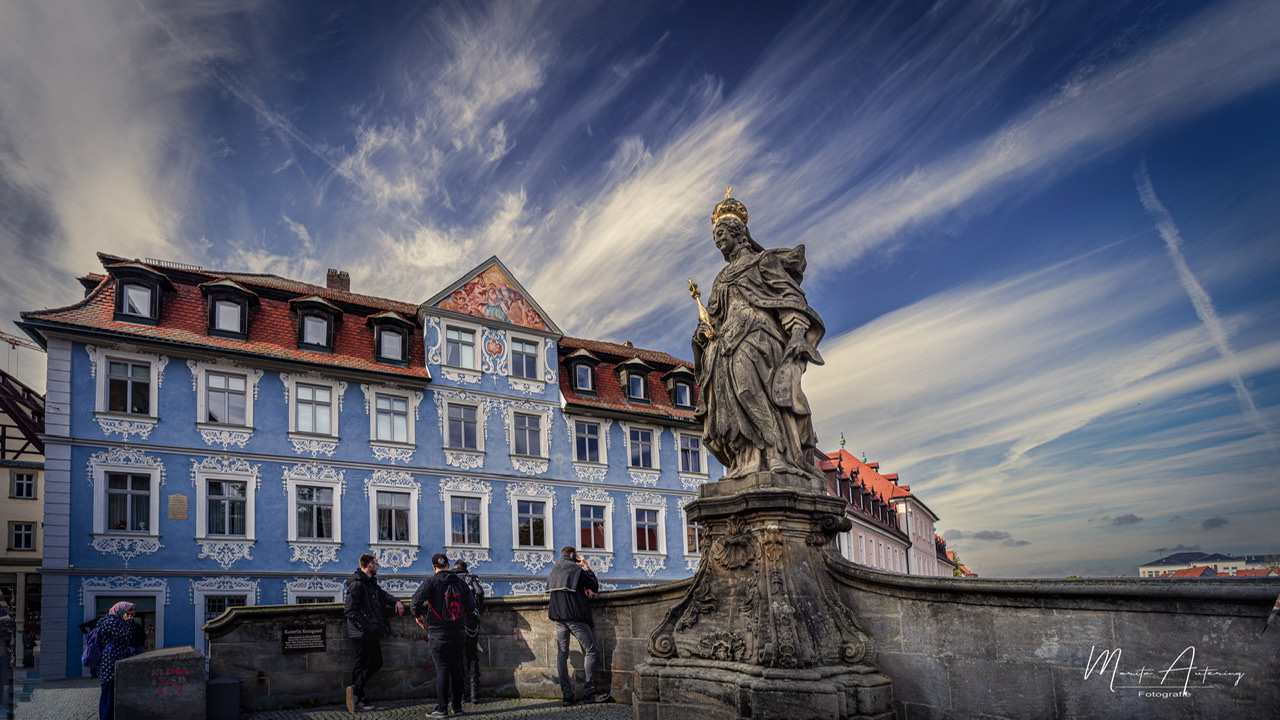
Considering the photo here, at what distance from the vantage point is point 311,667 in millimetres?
10047

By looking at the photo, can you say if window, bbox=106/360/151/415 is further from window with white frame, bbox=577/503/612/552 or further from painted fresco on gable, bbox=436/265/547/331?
window with white frame, bbox=577/503/612/552

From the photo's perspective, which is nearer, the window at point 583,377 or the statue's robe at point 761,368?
the statue's robe at point 761,368

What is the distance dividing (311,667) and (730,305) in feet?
20.1

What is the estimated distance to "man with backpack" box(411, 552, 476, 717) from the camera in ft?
29.9

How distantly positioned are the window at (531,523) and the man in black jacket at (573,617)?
20245 mm

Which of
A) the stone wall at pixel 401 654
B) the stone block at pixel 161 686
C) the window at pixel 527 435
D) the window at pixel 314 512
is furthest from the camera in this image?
the window at pixel 527 435

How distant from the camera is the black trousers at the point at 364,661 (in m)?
9.72

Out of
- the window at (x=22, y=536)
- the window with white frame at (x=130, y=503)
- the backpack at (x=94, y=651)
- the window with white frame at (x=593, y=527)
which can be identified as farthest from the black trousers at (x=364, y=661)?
the window at (x=22, y=536)

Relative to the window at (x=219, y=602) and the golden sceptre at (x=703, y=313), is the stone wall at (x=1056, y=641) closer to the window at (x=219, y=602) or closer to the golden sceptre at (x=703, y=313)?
the golden sceptre at (x=703, y=313)

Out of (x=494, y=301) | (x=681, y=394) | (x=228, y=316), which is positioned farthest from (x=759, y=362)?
(x=681, y=394)

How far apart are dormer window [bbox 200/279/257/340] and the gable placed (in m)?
5.83

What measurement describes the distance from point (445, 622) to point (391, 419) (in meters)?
19.2

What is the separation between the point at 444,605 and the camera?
9453 millimetres

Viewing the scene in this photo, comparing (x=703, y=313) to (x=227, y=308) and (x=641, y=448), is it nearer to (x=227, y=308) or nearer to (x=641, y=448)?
(x=227, y=308)
